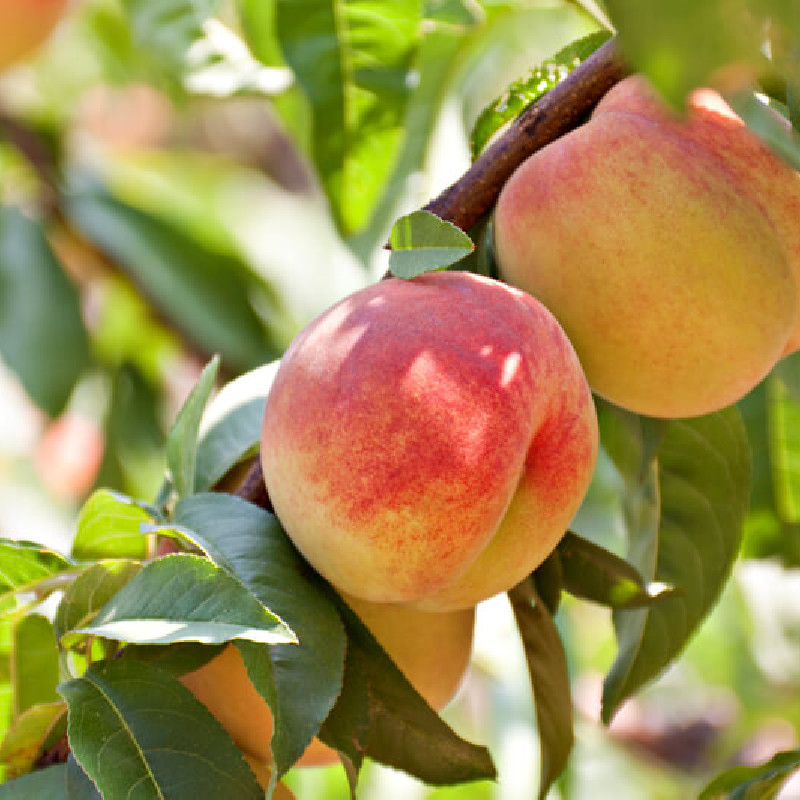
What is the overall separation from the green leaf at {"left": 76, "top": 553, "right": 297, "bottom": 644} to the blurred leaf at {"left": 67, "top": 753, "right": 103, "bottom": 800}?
68 millimetres

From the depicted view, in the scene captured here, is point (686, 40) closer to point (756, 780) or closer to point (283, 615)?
point (283, 615)

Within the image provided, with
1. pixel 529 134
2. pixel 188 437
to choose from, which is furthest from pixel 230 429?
pixel 529 134

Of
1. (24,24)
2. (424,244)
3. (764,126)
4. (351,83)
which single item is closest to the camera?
(764,126)

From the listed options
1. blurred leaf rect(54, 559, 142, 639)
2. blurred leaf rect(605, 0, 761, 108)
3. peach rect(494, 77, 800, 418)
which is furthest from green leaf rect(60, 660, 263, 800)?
blurred leaf rect(605, 0, 761, 108)

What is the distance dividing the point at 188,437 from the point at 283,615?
0.52 ft

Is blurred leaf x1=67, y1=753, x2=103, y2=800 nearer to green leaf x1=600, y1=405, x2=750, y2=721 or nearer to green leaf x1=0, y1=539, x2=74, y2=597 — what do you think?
green leaf x1=0, y1=539, x2=74, y2=597

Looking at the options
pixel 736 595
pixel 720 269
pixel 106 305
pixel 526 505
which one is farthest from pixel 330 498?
pixel 106 305

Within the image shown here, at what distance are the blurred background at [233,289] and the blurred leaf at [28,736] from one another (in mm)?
436

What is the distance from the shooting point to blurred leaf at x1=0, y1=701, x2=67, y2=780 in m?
0.60

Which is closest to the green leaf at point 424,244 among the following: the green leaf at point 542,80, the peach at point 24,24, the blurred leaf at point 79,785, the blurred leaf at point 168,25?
the green leaf at point 542,80

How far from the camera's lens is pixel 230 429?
686mm

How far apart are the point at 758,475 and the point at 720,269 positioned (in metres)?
0.41

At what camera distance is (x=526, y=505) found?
536 millimetres

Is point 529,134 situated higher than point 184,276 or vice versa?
point 529,134
